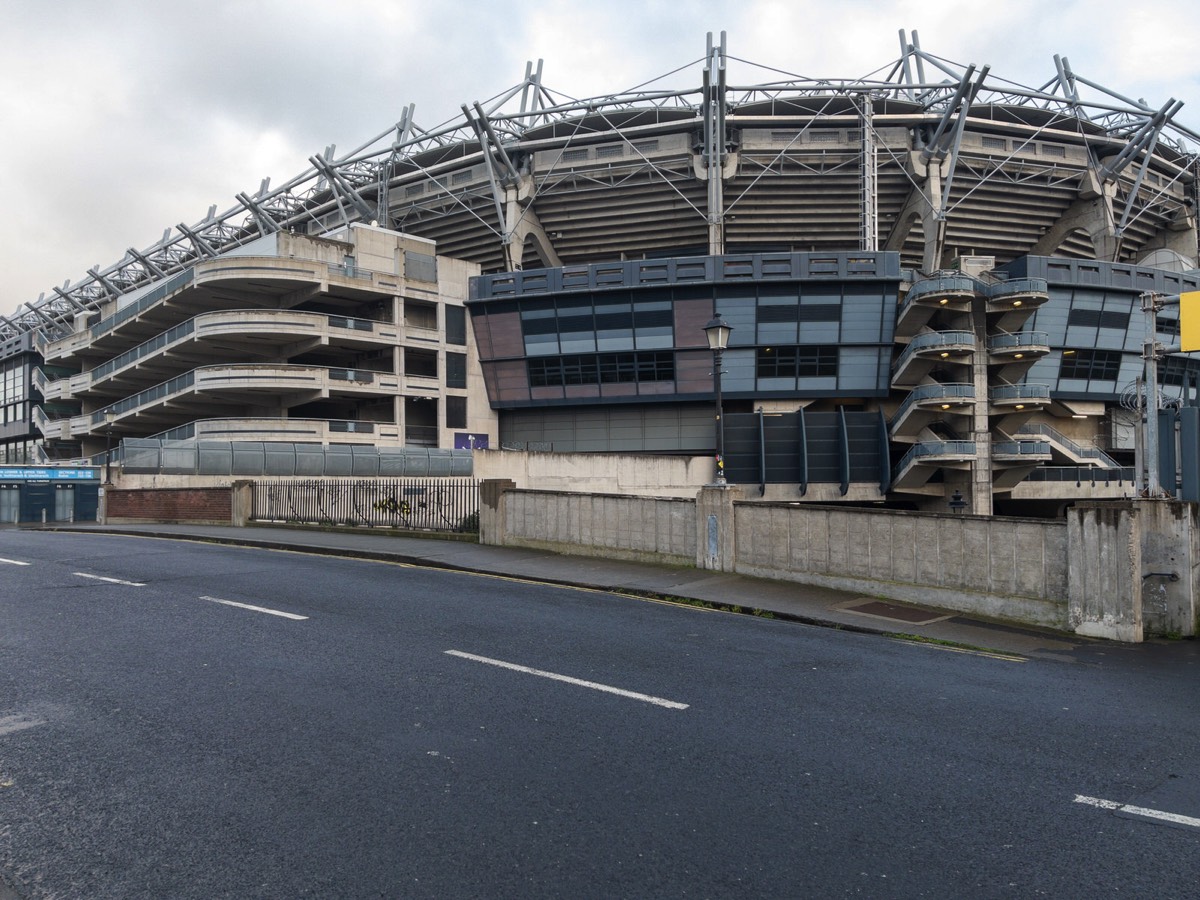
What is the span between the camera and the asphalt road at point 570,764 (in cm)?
413

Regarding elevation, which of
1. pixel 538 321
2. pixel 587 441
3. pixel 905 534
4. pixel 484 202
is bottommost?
pixel 905 534

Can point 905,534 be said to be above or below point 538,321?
below

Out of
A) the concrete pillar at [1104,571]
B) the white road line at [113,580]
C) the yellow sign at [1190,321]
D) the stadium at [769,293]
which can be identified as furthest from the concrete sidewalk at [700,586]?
the stadium at [769,293]

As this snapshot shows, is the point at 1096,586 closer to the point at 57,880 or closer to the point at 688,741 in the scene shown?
the point at 688,741

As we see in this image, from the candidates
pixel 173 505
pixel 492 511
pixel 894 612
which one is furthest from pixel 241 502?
pixel 894 612

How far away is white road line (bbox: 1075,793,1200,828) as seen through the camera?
193 inches

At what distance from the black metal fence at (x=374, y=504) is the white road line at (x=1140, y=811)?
17.9 m

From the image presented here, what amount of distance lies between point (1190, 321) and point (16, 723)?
678 inches

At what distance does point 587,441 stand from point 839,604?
3944 centimetres

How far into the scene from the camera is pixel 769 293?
4622 cm

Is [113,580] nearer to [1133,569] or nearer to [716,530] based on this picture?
[716,530]

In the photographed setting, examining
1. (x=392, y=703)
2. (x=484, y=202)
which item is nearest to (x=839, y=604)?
(x=392, y=703)

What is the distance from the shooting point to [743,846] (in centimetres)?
439

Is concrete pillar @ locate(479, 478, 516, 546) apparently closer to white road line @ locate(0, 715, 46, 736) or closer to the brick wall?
the brick wall
